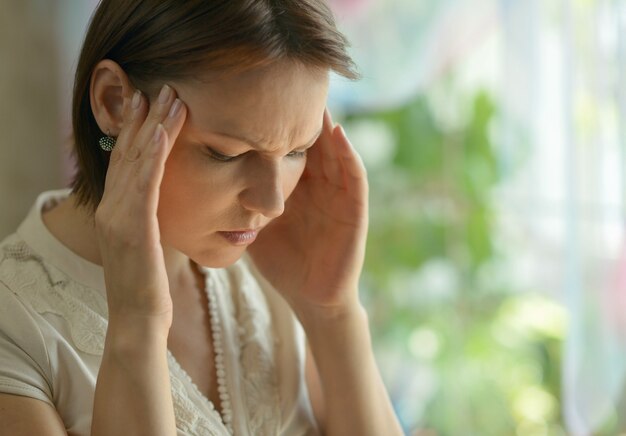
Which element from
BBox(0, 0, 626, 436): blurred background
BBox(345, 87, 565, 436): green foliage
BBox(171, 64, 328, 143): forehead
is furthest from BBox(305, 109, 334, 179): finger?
Answer: BBox(345, 87, 565, 436): green foliage

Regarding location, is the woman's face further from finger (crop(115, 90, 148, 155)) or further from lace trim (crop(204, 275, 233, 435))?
lace trim (crop(204, 275, 233, 435))

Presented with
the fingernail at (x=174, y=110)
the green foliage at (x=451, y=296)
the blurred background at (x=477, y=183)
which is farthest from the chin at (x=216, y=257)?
the green foliage at (x=451, y=296)

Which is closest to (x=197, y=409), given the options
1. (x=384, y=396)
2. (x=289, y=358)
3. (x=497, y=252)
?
(x=289, y=358)

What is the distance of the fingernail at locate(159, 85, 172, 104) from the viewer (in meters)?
1.18

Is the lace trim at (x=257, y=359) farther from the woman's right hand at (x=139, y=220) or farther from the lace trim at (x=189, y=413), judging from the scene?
the woman's right hand at (x=139, y=220)

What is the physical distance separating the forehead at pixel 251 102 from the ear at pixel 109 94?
89 mm

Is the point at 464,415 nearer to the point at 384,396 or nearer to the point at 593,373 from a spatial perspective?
the point at 593,373

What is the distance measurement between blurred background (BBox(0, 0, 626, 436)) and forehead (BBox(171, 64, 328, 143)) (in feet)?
3.95

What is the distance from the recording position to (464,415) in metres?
2.80

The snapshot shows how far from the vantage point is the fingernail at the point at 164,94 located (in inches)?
46.5

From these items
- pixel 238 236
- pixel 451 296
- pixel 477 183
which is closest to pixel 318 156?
pixel 238 236

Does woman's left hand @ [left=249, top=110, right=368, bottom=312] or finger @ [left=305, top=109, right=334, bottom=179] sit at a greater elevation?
finger @ [left=305, top=109, right=334, bottom=179]

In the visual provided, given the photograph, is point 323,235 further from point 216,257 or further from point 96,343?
point 96,343

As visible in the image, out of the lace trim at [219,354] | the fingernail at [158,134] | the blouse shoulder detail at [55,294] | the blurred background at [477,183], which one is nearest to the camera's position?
the fingernail at [158,134]
